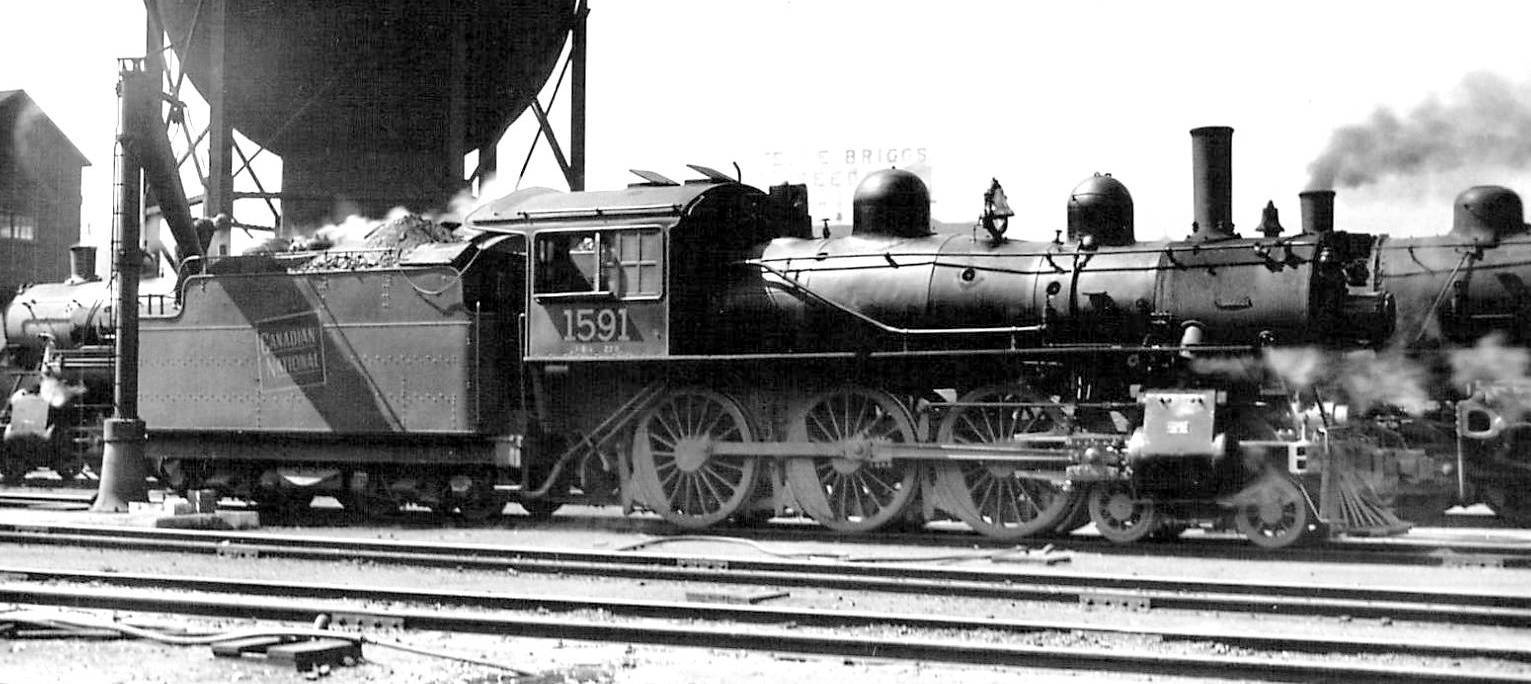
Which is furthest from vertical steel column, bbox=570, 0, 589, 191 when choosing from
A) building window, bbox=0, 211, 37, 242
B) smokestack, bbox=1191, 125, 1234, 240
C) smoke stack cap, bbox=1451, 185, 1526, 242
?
building window, bbox=0, 211, 37, 242

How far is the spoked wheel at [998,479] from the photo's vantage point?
39.2 feet

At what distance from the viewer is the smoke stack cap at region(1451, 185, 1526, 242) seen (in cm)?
1284

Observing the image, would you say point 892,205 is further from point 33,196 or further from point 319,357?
point 33,196

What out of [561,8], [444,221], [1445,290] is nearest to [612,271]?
[444,221]

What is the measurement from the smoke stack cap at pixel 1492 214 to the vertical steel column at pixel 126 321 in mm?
12145

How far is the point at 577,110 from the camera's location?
2316 cm

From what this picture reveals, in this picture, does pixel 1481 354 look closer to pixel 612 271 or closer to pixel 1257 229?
pixel 1257 229

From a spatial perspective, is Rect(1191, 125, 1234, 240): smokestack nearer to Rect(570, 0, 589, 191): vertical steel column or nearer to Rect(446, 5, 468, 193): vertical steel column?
Rect(570, 0, 589, 191): vertical steel column

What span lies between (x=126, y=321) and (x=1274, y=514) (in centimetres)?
1054

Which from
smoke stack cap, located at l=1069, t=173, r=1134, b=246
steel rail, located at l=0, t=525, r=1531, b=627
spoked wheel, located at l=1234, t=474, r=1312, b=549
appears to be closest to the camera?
steel rail, located at l=0, t=525, r=1531, b=627

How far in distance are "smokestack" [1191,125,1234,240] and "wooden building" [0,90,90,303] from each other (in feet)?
118

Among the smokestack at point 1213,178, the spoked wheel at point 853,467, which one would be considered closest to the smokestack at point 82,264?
the spoked wheel at point 853,467

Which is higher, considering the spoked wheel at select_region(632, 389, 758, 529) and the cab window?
the cab window

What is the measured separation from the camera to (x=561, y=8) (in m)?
24.2
